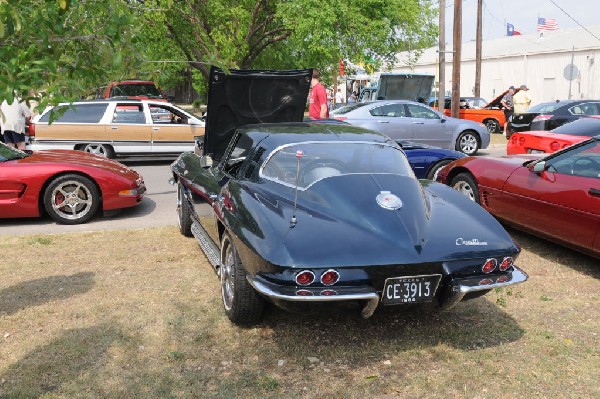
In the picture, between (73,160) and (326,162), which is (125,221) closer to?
(73,160)

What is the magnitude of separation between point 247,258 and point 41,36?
6.10 feet

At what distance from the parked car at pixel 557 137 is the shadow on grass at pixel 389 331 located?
6687 millimetres

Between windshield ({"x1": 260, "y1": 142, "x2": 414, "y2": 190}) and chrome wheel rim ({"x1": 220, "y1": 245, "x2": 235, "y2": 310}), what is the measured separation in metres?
0.68

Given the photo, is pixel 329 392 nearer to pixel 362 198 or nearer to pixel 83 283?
pixel 362 198

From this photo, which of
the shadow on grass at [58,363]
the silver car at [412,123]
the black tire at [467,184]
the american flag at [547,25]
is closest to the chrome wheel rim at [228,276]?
the shadow on grass at [58,363]

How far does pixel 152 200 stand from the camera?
950cm

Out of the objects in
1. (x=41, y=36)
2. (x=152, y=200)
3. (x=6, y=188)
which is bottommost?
(x=152, y=200)

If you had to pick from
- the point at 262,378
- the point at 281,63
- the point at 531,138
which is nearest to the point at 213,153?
the point at 262,378

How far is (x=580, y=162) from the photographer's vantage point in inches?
231

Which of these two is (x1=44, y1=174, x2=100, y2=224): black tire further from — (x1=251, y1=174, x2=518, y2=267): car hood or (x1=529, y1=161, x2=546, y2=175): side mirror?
(x1=529, y1=161, x2=546, y2=175): side mirror

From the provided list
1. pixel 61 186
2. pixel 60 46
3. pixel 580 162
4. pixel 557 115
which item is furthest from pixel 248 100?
pixel 557 115

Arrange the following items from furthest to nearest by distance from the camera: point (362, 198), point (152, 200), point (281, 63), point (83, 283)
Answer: point (281, 63) < point (152, 200) < point (83, 283) < point (362, 198)

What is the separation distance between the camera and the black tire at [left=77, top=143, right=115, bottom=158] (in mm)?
12633

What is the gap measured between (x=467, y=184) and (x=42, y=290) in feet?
16.3
